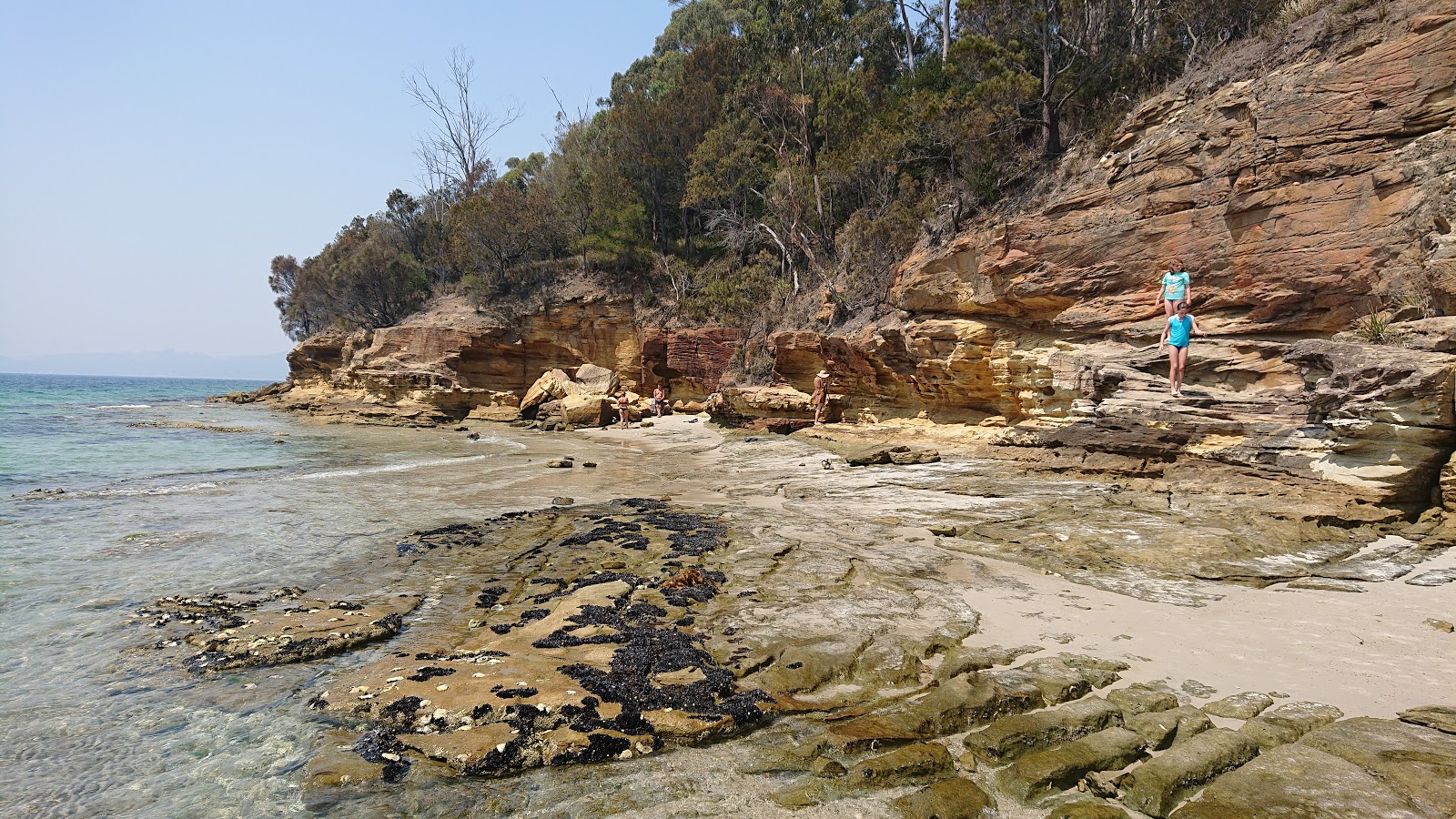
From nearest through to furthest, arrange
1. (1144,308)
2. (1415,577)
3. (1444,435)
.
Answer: (1415,577) → (1444,435) → (1144,308)

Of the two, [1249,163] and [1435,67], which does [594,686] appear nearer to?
[1249,163]

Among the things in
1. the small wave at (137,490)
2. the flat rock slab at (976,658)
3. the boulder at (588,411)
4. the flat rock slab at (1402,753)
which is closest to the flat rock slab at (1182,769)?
the flat rock slab at (1402,753)

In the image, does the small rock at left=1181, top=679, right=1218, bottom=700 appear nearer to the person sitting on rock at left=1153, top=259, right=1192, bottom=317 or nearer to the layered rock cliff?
the layered rock cliff

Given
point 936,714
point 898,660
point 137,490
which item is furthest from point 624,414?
point 936,714

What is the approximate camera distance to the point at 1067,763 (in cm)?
318

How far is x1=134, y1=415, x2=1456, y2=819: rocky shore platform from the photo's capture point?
314 centimetres

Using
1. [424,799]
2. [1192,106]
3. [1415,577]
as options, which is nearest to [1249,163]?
[1192,106]

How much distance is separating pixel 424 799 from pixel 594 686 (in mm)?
1174

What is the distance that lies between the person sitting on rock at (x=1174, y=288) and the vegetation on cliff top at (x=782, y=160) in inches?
212

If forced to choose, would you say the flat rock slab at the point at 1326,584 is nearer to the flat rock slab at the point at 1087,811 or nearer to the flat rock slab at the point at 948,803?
the flat rock slab at the point at 1087,811

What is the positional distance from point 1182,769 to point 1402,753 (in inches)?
39.3

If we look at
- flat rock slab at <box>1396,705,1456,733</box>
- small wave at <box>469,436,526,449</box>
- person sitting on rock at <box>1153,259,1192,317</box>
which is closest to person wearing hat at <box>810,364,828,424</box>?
person sitting on rock at <box>1153,259,1192,317</box>

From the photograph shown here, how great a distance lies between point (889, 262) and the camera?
20219 millimetres

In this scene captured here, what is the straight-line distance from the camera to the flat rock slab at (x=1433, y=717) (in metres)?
3.35
